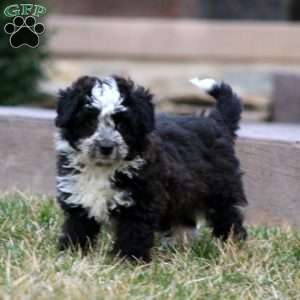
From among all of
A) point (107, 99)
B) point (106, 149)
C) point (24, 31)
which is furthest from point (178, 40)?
point (106, 149)

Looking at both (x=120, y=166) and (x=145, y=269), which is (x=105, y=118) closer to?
(x=120, y=166)

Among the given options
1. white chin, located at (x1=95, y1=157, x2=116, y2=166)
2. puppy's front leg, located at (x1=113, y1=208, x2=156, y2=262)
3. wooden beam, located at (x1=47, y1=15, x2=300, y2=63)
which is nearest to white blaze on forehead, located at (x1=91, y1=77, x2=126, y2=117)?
white chin, located at (x1=95, y1=157, x2=116, y2=166)

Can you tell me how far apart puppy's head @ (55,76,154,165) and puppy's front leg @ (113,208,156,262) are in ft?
1.06

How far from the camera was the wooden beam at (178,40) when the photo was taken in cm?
1470

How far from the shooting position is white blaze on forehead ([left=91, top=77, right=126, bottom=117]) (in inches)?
228

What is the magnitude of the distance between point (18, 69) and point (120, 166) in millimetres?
6857

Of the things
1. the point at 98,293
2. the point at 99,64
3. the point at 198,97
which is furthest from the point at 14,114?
the point at 99,64

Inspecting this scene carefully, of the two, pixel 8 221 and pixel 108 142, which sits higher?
pixel 108 142

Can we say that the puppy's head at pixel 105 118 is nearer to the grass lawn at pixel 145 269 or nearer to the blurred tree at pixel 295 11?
the grass lawn at pixel 145 269

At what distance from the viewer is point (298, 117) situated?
38.1 feet

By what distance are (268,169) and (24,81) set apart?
5.54m

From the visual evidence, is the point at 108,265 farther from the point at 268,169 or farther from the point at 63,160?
the point at 268,169

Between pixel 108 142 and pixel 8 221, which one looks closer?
pixel 108 142

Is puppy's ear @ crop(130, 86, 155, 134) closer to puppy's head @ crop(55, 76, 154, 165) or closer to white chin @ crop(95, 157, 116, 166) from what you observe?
puppy's head @ crop(55, 76, 154, 165)
